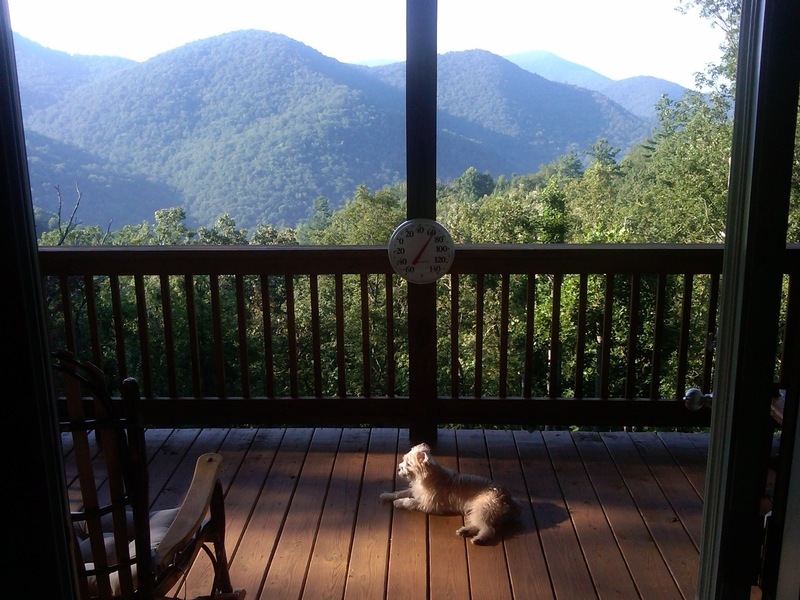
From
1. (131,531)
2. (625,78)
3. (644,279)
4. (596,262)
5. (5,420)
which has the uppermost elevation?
(625,78)

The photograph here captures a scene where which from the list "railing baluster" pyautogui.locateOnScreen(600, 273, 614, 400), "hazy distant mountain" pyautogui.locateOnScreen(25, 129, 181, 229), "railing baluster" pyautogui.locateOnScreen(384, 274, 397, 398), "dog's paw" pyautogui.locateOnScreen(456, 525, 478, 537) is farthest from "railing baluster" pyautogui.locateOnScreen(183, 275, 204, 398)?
"hazy distant mountain" pyautogui.locateOnScreen(25, 129, 181, 229)

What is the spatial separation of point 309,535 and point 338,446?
0.84m

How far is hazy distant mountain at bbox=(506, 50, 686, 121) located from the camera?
27.9ft

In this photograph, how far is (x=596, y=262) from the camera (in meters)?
3.35

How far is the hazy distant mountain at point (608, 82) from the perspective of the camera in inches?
335

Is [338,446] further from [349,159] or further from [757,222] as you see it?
[349,159]

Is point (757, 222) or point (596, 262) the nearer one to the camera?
point (757, 222)

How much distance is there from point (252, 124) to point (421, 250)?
699cm

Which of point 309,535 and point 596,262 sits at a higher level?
point 596,262

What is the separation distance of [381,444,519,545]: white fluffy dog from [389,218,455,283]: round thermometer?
0.79 meters

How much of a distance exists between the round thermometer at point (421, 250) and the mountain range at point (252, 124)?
424 cm

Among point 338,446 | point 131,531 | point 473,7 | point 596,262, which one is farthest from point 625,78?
point 131,531

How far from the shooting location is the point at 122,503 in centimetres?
146

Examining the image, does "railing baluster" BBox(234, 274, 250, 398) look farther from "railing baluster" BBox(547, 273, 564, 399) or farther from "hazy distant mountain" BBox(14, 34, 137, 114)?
"hazy distant mountain" BBox(14, 34, 137, 114)
